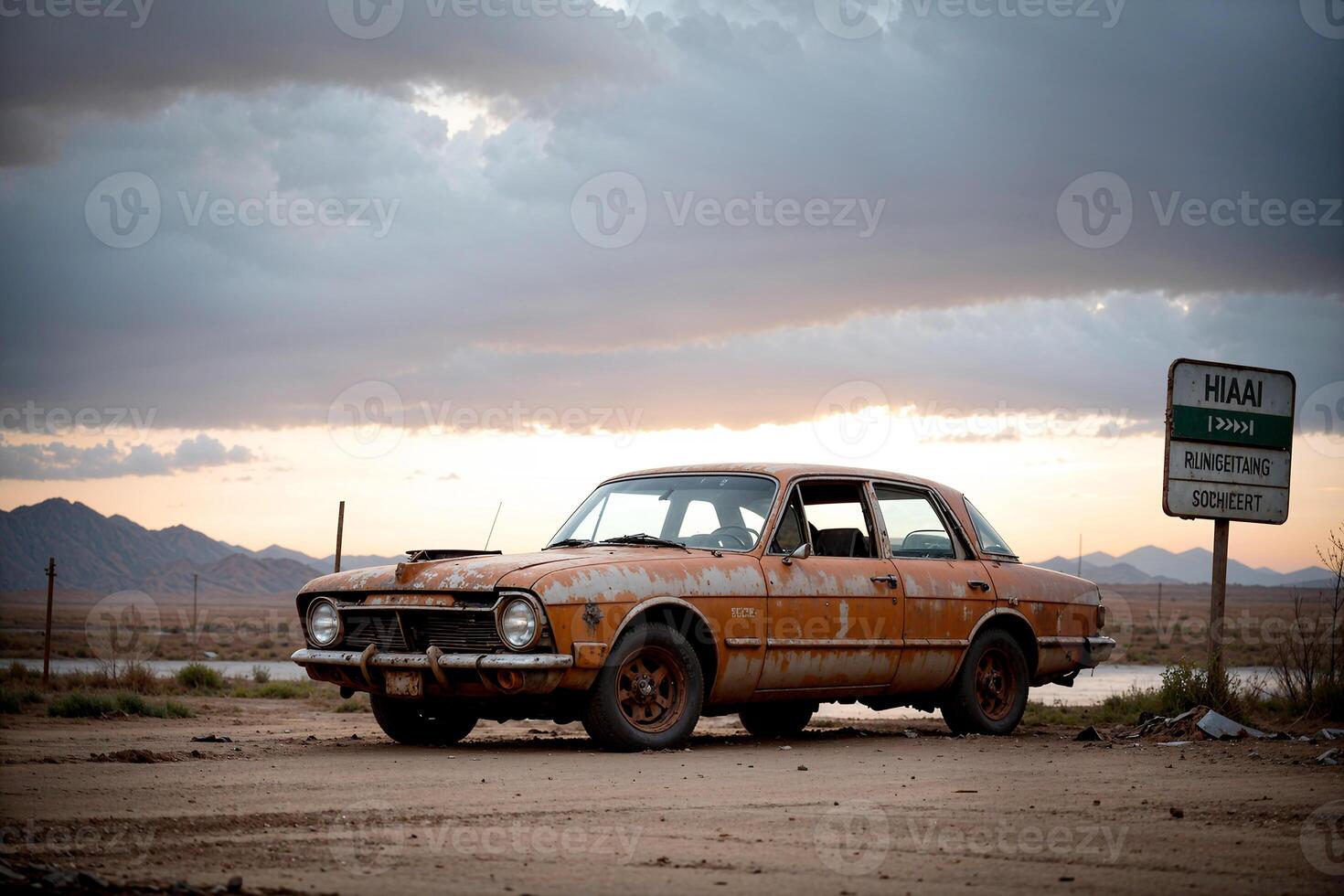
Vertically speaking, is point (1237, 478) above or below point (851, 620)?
above

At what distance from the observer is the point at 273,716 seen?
14539mm

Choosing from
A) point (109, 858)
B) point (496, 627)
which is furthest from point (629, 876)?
point (496, 627)

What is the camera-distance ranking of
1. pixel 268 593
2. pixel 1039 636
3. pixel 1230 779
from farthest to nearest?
pixel 268 593 < pixel 1039 636 < pixel 1230 779

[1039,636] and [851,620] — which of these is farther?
[1039,636]

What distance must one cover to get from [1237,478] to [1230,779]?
208 inches

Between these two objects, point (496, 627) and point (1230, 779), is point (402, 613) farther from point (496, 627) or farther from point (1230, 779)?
point (1230, 779)

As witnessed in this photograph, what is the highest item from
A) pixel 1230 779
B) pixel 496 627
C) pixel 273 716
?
pixel 496 627

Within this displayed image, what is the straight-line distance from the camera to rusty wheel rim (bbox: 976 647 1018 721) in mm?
11188

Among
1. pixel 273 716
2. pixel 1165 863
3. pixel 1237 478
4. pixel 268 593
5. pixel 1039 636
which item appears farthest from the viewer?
pixel 268 593

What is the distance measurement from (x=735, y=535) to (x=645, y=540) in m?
0.61

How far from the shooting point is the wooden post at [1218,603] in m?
12.2

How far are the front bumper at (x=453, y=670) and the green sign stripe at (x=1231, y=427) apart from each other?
21.8ft

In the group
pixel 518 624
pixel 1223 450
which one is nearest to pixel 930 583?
pixel 518 624

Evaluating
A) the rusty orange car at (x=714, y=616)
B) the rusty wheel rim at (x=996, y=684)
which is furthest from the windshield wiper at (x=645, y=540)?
the rusty wheel rim at (x=996, y=684)
